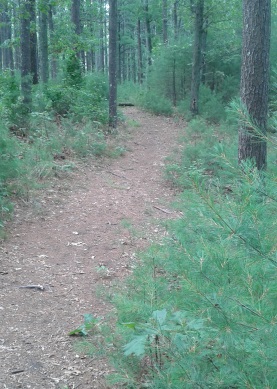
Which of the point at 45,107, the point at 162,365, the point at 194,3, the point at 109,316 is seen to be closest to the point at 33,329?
the point at 109,316

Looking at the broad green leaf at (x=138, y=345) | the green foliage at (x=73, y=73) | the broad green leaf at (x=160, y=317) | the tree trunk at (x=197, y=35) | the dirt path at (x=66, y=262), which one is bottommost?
the dirt path at (x=66, y=262)

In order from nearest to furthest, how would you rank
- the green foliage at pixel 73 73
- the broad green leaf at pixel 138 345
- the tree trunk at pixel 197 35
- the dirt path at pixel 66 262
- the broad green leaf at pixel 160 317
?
the broad green leaf at pixel 160 317 → the broad green leaf at pixel 138 345 → the dirt path at pixel 66 262 → the green foliage at pixel 73 73 → the tree trunk at pixel 197 35

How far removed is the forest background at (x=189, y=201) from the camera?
2.47 metres

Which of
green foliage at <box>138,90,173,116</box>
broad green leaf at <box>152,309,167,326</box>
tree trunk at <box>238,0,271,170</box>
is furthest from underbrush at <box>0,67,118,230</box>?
broad green leaf at <box>152,309,167,326</box>

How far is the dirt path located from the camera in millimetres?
4340

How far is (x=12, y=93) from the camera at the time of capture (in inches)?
480

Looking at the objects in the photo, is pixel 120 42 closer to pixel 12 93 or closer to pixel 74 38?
pixel 74 38

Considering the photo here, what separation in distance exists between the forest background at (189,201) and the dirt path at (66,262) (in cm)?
44

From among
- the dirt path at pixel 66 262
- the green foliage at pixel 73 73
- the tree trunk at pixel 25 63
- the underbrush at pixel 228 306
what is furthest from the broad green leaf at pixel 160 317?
the green foliage at pixel 73 73

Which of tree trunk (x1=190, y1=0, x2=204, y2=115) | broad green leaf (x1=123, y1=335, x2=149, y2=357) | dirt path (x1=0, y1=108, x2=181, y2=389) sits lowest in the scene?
dirt path (x1=0, y1=108, x2=181, y2=389)

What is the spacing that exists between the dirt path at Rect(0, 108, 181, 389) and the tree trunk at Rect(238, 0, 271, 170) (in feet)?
6.14

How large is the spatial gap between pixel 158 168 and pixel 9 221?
18.5 feet

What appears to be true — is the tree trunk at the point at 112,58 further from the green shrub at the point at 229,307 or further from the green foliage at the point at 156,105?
the green shrub at the point at 229,307

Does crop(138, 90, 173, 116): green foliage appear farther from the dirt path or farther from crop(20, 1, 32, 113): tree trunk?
the dirt path
